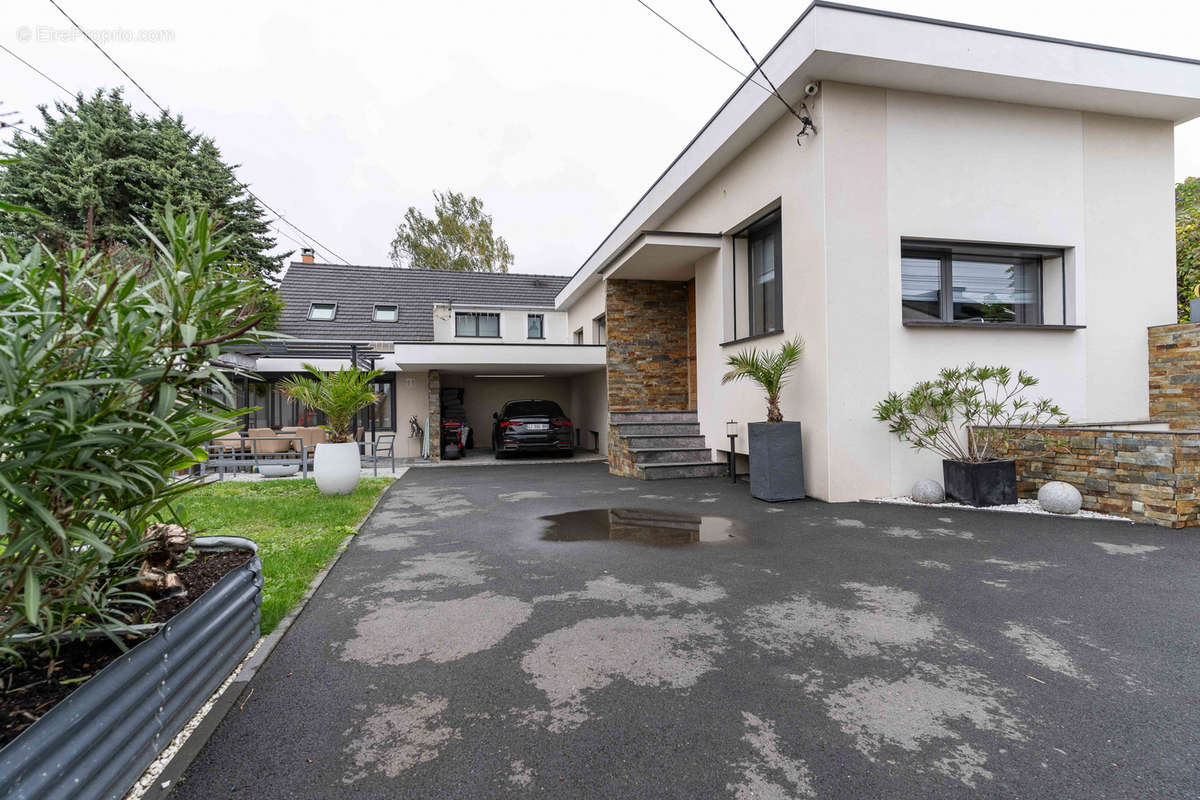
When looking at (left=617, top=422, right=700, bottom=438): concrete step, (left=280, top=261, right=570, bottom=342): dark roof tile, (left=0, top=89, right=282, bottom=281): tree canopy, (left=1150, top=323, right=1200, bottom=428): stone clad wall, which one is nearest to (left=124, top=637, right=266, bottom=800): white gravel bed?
(left=617, top=422, right=700, bottom=438): concrete step

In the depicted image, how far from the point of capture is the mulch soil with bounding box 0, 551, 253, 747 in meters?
1.55

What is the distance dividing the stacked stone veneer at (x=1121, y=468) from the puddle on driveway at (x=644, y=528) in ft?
11.6

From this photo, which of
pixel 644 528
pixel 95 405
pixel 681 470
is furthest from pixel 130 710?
pixel 681 470

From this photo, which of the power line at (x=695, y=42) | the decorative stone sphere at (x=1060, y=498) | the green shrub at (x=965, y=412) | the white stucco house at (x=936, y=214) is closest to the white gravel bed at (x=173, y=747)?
the white stucco house at (x=936, y=214)

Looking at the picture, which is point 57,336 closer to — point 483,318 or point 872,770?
point 872,770

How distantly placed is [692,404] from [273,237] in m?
23.5

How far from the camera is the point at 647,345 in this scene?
10625 mm

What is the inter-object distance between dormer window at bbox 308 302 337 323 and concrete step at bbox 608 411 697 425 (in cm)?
1305

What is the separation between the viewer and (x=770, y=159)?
737 cm

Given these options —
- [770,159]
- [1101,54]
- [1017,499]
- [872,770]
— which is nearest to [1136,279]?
[1101,54]

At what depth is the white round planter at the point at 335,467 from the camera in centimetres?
747

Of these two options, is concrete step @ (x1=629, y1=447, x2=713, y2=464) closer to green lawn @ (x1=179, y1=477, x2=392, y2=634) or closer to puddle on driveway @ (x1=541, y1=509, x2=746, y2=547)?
puddle on driveway @ (x1=541, y1=509, x2=746, y2=547)

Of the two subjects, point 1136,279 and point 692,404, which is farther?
point 692,404

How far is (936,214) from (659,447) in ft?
17.1
